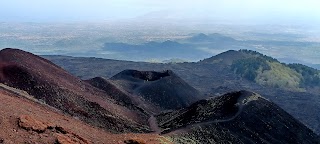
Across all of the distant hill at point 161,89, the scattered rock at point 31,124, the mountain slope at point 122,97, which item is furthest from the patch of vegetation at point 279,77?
the scattered rock at point 31,124

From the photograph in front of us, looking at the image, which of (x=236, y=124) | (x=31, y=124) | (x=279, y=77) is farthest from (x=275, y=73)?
(x=31, y=124)

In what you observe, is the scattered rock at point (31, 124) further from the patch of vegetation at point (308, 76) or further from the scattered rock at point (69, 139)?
the patch of vegetation at point (308, 76)

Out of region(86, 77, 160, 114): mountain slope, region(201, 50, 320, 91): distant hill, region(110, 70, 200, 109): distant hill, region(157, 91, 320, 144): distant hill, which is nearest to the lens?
region(157, 91, 320, 144): distant hill

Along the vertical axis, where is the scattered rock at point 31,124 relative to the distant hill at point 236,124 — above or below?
above

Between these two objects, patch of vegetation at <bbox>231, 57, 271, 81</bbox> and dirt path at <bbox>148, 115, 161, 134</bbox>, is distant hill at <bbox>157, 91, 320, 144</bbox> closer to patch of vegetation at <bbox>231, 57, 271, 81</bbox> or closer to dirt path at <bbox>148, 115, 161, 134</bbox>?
dirt path at <bbox>148, 115, 161, 134</bbox>

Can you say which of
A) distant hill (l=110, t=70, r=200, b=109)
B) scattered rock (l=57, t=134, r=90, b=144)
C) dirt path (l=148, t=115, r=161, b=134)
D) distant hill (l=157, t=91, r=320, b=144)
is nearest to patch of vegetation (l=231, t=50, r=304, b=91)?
distant hill (l=110, t=70, r=200, b=109)

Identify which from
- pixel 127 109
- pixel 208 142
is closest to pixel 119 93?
pixel 127 109

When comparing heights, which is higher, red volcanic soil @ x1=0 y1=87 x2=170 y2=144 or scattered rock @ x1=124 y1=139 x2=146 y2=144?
red volcanic soil @ x1=0 y1=87 x2=170 y2=144
